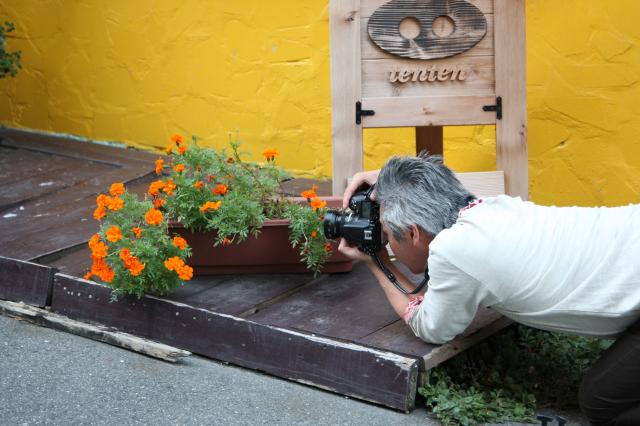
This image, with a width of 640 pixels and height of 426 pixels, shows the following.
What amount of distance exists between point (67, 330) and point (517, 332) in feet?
5.96

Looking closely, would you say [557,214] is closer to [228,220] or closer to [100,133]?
[228,220]

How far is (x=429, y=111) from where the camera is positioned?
13.3 feet

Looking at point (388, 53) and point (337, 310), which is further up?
point (388, 53)

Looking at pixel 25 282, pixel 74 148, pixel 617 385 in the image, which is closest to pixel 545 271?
pixel 617 385

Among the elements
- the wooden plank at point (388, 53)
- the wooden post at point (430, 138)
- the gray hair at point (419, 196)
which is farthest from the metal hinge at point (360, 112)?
the gray hair at point (419, 196)

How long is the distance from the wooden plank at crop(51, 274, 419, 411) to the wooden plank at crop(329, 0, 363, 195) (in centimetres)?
93

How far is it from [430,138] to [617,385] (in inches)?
64.3

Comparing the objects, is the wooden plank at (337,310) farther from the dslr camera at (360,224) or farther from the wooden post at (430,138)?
the wooden post at (430,138)

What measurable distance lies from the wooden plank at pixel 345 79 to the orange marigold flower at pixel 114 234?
1.01 metres

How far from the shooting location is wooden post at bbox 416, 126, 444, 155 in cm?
425

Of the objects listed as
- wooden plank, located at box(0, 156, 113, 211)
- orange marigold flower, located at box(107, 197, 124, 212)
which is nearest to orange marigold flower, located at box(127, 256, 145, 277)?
orange marigold flower, located at box(107, 197, 124, 212)

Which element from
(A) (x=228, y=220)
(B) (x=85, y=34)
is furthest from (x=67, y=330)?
(B) (x=85, y=34)

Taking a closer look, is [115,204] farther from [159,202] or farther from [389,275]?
[389,275]

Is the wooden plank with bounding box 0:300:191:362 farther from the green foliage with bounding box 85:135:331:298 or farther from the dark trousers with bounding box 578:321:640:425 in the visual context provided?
the dark trousers with bounding box 578:321:640:425
